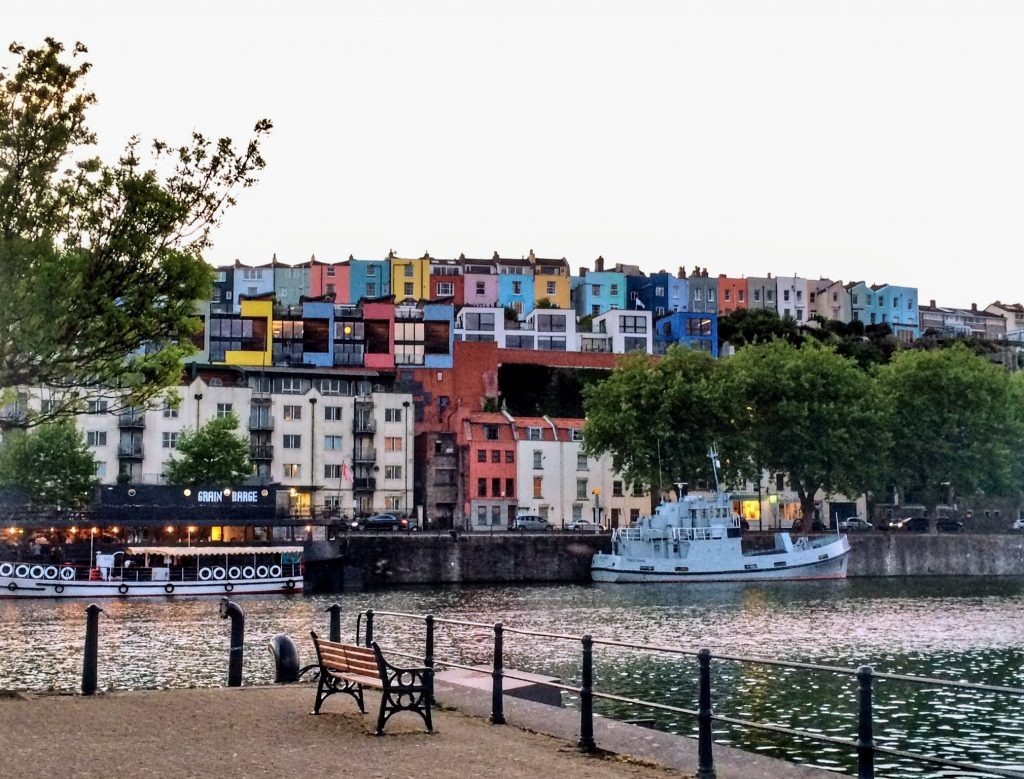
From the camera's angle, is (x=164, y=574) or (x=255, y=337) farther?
(x=255, y=337)

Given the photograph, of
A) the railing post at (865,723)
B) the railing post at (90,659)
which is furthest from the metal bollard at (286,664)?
the railing post at (865,723)

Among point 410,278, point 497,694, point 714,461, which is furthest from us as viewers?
point 410,278

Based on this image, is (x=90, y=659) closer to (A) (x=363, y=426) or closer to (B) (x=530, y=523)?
(B) (x=530, y=523)

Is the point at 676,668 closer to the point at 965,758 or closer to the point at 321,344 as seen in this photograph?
the point at 965,758

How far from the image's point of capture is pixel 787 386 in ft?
330

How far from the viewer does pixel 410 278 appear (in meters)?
159

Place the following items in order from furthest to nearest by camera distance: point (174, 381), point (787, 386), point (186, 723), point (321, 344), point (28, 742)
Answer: point (321, 344), point (787, 386), point (174, 381), point (186, 723), point (28, 742)

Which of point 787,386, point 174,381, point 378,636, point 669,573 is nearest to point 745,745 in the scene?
point 174,381

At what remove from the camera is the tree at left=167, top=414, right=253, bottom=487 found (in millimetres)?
92562

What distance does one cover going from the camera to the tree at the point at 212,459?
92562mm

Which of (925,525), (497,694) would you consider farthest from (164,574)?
(925,525)

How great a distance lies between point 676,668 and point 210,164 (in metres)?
21.7

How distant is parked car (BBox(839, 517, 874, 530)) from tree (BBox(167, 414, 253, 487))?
53061mm

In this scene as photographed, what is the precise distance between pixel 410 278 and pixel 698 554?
81.9 meters
